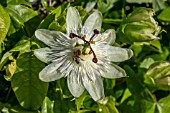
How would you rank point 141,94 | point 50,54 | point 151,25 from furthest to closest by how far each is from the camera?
point 141,94, point 151,25, point 50,54

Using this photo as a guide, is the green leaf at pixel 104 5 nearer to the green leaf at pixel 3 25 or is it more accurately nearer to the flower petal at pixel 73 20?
the flower petal at pixel 73 20

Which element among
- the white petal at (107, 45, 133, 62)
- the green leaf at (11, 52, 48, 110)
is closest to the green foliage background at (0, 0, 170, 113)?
the green leaf at (11, 52, 48, 110)

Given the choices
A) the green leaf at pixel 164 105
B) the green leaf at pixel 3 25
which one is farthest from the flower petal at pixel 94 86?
the green leaf at pixel 164 105

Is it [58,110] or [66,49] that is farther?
[58,110]

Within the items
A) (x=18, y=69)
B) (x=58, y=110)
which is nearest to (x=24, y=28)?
(x=18, y=69)

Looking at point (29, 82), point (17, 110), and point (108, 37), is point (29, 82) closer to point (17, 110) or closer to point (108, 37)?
point (17, 110)

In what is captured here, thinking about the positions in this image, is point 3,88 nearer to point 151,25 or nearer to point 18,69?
point 18,69
